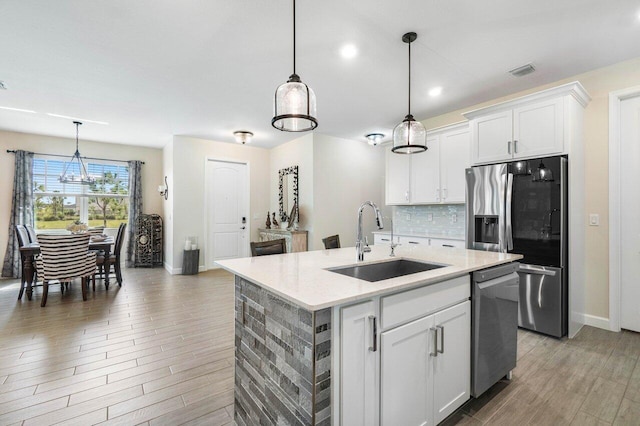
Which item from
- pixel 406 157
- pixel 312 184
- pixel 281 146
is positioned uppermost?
pixel 281 146

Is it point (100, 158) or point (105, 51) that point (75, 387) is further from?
point (100, 158)

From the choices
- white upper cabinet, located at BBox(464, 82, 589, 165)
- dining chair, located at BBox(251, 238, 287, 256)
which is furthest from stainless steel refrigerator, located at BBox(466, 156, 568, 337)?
dining chair, located at BBox(251, 238, 287, 256)

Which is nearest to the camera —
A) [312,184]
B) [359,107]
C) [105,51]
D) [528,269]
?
[105,51]

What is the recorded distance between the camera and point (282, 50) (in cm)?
272

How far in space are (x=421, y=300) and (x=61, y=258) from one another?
4508mm

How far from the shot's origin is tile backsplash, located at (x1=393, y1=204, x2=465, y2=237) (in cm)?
448

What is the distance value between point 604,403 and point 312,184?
4.41m

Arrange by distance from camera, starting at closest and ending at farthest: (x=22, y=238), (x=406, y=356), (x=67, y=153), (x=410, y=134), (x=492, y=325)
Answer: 1. (x=406, y=356)
2. (x=492, y=325)
3. (x=410, y=134)
4. (x=22, y=238)
5. (x=67, y=153)

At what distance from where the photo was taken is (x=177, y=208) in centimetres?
577

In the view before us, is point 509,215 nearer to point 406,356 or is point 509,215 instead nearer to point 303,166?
point 406,356

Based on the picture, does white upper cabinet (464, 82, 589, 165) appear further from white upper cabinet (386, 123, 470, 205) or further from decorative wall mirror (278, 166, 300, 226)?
decorative wall mirror (278, 166, 300, 226)

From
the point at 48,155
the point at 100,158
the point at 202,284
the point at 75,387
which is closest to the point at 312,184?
the point at 202,284

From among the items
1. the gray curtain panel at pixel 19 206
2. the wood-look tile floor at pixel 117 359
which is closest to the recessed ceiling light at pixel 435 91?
the wood-look tile floor at pixel 117 359

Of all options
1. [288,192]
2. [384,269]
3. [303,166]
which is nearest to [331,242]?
[384,269]
